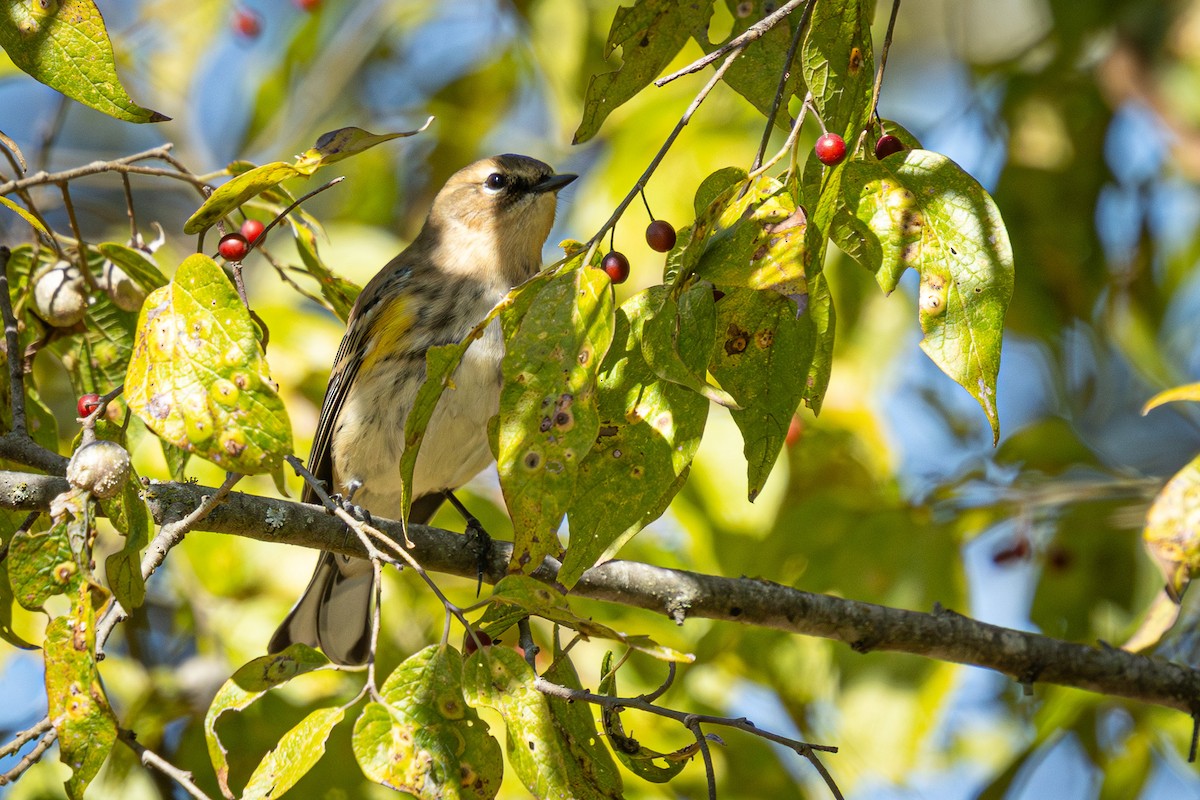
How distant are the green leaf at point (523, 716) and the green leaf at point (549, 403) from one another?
7.6 inches

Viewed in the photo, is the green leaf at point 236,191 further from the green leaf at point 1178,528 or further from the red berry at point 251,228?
the green leaf at point 1178,528

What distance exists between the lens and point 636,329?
1935mm

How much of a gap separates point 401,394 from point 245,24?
2290 millimetres

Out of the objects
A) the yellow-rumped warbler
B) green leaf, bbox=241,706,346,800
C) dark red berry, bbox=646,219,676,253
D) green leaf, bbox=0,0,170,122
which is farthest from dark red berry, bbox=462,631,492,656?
the yellow-rumped warbler

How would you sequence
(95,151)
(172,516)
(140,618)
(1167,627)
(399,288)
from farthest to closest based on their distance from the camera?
(95,151)
(140,618)
(399,288)
(1167,627)
(172,516)

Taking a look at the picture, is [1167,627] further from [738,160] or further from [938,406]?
[938,406]

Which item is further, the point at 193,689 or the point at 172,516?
the point at 193,689

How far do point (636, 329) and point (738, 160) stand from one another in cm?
222

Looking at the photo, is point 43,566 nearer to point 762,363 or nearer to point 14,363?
point 14,363

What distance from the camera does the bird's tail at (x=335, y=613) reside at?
4020mm

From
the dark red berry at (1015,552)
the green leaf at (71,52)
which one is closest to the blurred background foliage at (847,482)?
the dark red berry at (1015,552)

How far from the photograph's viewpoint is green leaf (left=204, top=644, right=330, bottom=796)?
1.99 m

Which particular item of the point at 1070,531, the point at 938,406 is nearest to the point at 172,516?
the point at 1070,531

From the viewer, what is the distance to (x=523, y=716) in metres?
1.86
